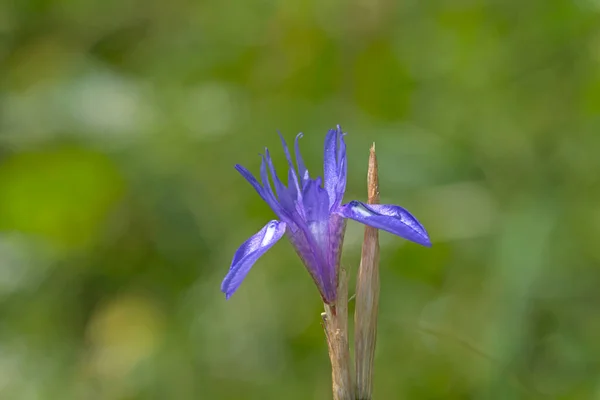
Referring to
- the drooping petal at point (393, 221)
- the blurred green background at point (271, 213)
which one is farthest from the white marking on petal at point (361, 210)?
the blurred green background at point (271, 213)

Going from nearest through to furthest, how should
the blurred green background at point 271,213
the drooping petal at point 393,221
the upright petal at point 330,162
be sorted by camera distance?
the drooping petal at point 393,221 → the upright petal at point 330,162 → the blurred green background at point 271,213

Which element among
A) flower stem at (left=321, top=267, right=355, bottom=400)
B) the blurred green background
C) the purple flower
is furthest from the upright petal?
the blurred green background

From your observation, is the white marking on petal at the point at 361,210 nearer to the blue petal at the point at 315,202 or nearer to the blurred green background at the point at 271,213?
the blue petal at the point at 315,202

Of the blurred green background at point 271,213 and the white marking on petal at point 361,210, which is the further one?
the blurred green background at point 271,213

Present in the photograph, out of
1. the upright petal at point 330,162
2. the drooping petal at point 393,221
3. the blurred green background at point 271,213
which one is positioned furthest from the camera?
the blurred green background at point 271,213

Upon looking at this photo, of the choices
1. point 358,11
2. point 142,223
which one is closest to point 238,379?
point 142,223

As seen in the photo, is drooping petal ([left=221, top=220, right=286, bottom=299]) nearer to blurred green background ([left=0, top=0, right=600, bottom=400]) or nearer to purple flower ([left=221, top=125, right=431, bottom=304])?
A: purple flower ([left=221, top=125, right=431, bottom=304])
